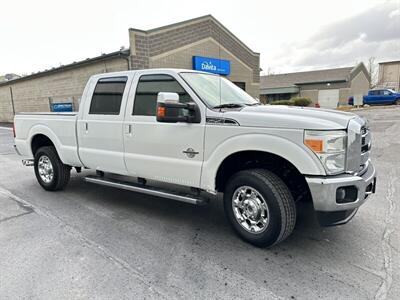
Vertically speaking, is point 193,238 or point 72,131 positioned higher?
point 72,131

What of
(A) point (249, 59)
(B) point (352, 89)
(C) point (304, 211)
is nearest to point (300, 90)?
(B) point (352, 89)

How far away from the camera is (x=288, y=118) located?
3.00m

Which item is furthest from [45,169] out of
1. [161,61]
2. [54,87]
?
[54,87]

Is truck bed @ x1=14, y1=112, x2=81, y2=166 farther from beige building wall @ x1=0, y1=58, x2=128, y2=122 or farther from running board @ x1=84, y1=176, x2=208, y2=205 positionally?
beige building wall @ x1=0, y1=58, x2=128, y2=122

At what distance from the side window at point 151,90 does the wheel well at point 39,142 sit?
2679 millimetres

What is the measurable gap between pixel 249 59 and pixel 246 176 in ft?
68.2

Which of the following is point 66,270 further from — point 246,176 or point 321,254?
point 321,254

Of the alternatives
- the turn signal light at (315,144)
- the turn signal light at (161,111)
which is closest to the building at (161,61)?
the turn signal light at (161,111)

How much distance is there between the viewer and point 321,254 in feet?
10.5

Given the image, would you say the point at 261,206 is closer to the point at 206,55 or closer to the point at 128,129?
the point at 128,129

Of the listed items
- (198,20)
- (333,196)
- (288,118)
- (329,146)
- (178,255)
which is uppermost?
(198,20)

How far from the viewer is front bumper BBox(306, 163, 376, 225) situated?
2.82m

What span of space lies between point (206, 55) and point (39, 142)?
47.7 ft

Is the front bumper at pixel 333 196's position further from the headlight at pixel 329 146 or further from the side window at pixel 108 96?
the side window at pixel 108 96
